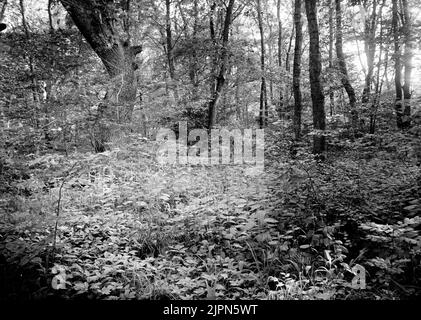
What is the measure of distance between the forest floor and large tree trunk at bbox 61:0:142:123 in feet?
11.1

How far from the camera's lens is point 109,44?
8.47 meters

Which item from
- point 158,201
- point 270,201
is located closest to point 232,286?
point 270,201

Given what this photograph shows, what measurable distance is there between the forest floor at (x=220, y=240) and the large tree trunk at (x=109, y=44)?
3390 millimetres

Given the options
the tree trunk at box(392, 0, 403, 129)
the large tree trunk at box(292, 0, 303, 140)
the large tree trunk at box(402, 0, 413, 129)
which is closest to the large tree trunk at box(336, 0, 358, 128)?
the tree trunk at box(392, 0, 403, 129)

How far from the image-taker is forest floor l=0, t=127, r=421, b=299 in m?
2.87

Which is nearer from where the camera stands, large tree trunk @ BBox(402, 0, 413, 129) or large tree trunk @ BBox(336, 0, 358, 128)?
large tree trunk @ BBox(402, 0, 413, 129)

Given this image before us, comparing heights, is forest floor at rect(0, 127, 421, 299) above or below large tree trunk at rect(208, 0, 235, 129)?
below

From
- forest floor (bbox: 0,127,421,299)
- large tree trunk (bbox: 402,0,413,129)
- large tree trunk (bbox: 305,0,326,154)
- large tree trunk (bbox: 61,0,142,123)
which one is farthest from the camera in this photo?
large tree trunk (bbox: 402,0,413,129)

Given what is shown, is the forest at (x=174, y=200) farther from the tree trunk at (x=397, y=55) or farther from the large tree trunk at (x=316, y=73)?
the tree trunk at (x=397, y=55)

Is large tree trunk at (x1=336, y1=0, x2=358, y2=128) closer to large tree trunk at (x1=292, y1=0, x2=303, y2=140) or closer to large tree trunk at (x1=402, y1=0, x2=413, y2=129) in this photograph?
large tree trunk at (x1=402, y1=0, x2=413, y2=129)

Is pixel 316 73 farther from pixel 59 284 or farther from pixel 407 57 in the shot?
pixel 59 284

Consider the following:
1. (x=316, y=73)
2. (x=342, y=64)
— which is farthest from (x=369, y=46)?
(x=316, y=73)

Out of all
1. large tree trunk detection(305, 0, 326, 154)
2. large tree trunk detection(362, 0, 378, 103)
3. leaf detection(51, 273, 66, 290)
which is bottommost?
leaf detection(51, 273, 66, 290)

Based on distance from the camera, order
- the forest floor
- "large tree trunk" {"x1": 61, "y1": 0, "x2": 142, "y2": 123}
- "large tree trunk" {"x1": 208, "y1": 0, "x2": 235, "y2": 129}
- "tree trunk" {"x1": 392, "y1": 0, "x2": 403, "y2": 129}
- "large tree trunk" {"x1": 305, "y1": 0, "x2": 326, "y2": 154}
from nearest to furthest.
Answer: the forest floor < "large tree trunk" {"x1": 305, "y1": 0, "x2": 326, "y2": 154} < "large tree trunk" {"x1": 61, "y1": 0, "x2": 142, "y2": 123} < "tree trunk" {"x1": 392, "y1": 0, "x2": 403, "y2": 129} < "large tree trunk" {"x1": 208, "y1": 0, "x2": 235, "y2": 129}
